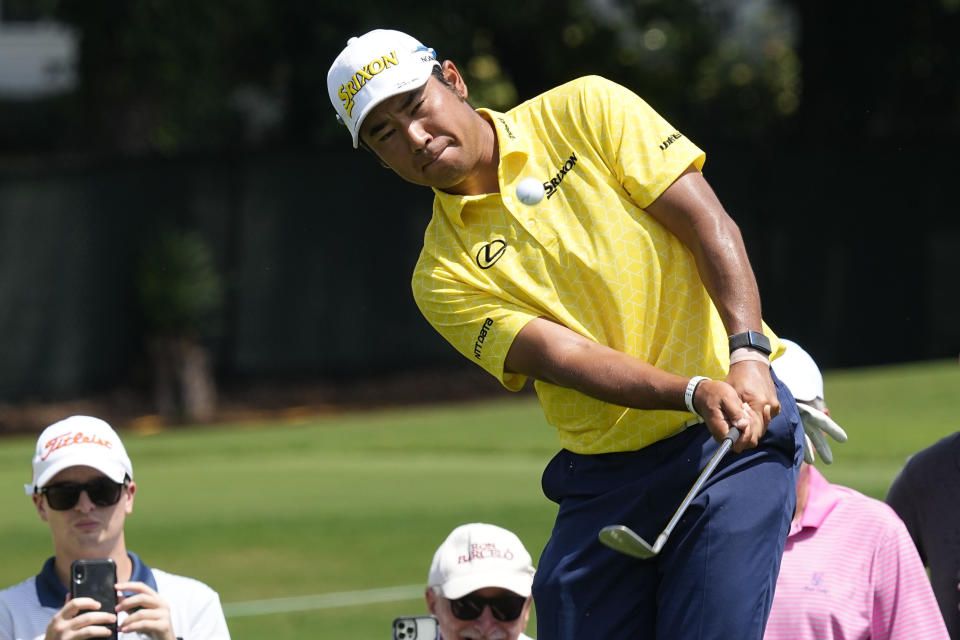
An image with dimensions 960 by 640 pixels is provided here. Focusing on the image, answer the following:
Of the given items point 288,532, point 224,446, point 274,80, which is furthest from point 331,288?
point 288,532

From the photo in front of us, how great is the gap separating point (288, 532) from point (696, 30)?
1479 centimetres

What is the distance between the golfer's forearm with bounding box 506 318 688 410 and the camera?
3.31 m

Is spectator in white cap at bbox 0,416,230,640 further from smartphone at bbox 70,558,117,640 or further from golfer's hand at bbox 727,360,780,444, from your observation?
golfer's hand at bbox 727,360,780,444

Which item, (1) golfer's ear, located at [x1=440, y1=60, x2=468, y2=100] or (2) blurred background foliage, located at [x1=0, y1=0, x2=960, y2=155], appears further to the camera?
(2) blurred background foliage, located at [x1=0, y1=0, x2=960, y2=155]

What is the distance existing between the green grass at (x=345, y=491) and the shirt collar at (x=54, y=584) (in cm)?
381

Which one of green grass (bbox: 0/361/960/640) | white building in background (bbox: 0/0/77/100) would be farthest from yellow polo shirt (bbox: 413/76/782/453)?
white building in background (bbox: 0/0/77/100)

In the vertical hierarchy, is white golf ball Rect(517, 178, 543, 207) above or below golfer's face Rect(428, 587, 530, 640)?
above

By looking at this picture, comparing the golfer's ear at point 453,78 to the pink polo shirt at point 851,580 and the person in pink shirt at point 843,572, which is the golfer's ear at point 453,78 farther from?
the pink polo shirt at point 851,580

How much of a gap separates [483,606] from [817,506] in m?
0.94

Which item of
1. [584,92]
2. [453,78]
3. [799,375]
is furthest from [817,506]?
[453,78]

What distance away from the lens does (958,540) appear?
4430mm

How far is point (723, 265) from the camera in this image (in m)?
3.42

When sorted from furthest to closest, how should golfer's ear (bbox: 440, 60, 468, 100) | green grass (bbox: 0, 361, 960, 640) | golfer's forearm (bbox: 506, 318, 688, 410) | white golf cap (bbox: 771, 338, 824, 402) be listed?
green grass (bbox: 0, 361, 960, 640) → white golf cap (bbox: 771, 338, 824, 402) → golfer's ear (bbox: 440, 60, 468, 100) → golfer's forearm (bbox: 506, 318, 688, 410)

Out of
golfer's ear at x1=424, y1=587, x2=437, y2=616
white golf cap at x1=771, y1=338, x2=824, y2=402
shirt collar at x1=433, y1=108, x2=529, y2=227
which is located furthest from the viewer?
golfer's ear at x1=424, y1=587, x2=437, y2=616
